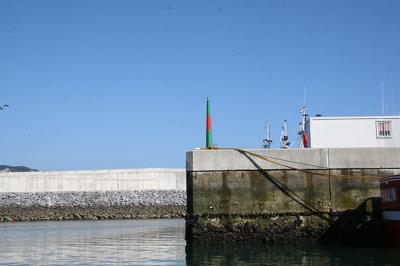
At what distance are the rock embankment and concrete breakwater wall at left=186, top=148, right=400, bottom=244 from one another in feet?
165

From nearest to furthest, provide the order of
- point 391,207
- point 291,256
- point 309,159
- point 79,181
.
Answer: point 291,256 < point 391,207 < point 309,159 < point 79,181

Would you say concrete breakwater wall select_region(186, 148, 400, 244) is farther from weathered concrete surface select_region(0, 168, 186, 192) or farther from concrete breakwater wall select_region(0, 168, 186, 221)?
weathered concrete surface select_region(0, 168, 186, 192)

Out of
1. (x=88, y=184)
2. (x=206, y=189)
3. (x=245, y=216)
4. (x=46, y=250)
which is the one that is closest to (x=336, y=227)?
(x=245, y=216)

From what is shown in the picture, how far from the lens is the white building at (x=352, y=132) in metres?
20.4

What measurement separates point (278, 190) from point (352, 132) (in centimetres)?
490

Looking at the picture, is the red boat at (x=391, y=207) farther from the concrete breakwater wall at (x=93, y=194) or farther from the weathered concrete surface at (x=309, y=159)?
the concrete breakwater wall at (x=93, y=194)

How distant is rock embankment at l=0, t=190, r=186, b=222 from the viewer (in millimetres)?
66625

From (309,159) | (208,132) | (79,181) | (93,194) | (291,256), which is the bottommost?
(291,256)

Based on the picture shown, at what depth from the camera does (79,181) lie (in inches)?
2781

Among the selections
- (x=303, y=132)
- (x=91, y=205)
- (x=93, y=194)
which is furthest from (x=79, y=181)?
(x=303, y=132)

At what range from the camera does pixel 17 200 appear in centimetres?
6812

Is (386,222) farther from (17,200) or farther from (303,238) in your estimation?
(17,200)

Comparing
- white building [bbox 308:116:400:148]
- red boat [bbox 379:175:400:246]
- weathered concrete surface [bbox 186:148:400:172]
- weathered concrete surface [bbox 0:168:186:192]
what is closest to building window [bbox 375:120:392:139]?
white building [bbox 308:116:400:148]

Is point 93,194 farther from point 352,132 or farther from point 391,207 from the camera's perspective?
point 391,207
